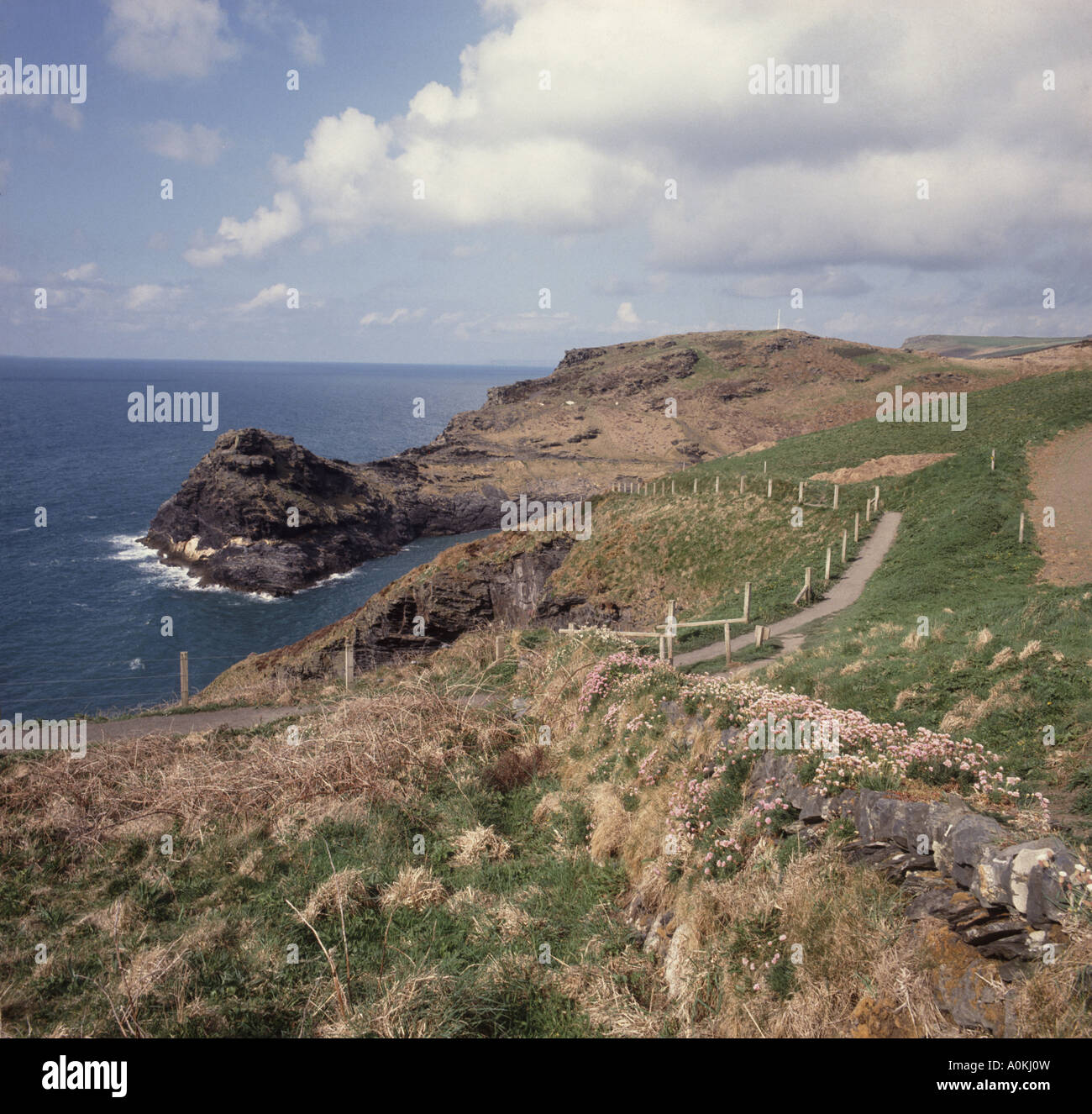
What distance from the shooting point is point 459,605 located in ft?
127

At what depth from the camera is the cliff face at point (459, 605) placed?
35969mm

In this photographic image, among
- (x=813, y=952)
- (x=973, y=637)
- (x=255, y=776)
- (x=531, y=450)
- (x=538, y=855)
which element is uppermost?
(x=531, y=450)

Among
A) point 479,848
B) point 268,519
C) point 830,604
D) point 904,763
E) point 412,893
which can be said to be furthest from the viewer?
point 268,519

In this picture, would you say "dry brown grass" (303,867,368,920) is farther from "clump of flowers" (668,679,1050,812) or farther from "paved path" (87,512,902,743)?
"paved path" (87,512,902,743)

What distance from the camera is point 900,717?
34.6 ft

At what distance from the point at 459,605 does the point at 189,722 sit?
2172 centimetres

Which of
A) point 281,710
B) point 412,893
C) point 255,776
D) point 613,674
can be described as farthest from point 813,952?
point 281,710

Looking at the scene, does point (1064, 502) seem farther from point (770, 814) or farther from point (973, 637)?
point (770, 814)

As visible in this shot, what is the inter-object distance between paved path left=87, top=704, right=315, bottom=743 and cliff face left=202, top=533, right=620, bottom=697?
49.3ft

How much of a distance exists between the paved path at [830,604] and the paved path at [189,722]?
36.6 feet

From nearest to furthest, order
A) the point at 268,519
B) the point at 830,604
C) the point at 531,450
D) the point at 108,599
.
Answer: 1. the point at 830,604
2. the point at 108,599
3. the point at 268,519
4. the point at 531,450

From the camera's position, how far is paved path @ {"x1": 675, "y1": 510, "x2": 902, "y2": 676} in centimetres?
1903
